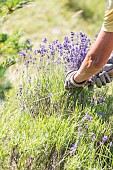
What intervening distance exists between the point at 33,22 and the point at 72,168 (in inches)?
144

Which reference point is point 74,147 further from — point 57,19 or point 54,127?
point 57,19

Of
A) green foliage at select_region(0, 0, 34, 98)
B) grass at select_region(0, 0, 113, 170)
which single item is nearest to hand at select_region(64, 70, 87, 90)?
grass at select_region(0, 0, 113, 170)

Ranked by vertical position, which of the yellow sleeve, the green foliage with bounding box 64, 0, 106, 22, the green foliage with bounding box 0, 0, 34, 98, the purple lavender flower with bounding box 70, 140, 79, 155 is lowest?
the green foliage with bounding box 64, 0, 106, 22

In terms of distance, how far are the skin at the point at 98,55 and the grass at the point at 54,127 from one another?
0.73 feet

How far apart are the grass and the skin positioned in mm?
221

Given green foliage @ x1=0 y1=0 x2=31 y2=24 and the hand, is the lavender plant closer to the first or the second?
the hand

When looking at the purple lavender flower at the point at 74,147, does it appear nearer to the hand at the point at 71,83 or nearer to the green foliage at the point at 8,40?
the hand at the point at 71,83

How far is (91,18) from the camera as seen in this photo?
18.1 ft

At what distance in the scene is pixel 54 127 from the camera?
2.30m

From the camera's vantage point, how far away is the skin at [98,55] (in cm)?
211

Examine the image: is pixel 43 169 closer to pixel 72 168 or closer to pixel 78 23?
pixel 72 168

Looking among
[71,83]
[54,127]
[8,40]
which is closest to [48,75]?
[71,83]

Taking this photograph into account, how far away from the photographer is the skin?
2.11 meters

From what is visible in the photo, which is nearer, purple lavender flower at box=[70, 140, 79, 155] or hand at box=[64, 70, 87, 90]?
purple lavender flower at box=[70, 140, 79, 155]
